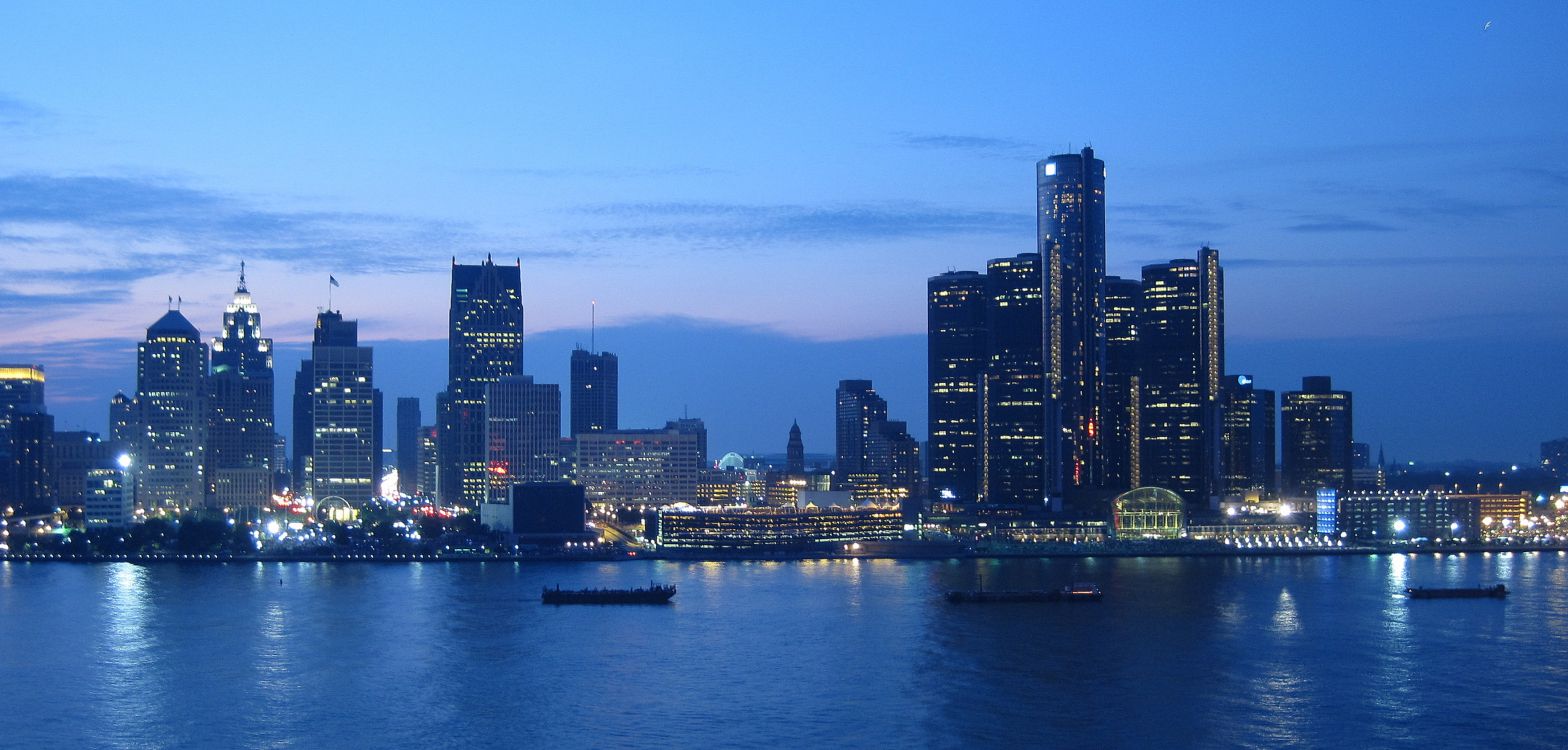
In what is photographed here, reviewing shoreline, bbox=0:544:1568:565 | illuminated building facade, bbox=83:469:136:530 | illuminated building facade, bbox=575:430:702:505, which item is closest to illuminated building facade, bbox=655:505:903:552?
shoreline, bbox=0:544:1568:565

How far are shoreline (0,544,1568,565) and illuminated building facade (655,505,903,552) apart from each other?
279cm

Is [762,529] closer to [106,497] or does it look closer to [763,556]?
[763,556]

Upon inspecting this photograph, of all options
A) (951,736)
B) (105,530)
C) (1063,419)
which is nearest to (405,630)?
(951,736)

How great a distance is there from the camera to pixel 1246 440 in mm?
170875

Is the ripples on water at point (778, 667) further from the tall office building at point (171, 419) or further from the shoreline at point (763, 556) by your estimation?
the tall office building at point (171, 419)

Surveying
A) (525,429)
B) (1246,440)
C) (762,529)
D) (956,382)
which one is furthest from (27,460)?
(1246,440)

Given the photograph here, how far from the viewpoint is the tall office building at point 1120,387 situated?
170 m

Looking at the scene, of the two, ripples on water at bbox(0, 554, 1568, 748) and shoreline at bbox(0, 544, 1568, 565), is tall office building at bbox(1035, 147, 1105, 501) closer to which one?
shoreline at bbox(0, 544, 1568, 565)

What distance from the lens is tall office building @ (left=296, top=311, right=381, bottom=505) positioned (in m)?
186

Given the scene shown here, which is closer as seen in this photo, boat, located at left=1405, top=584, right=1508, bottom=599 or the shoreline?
boat, located at left=1405, top=584, right=1508, bottom=599

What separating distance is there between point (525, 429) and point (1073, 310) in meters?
67.3

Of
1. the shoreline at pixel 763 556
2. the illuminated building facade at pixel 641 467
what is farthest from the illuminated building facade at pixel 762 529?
the illuminated building facade at pixel 641 467

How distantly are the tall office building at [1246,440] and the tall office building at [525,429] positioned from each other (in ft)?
247

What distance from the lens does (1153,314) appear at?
167000 millimetres
